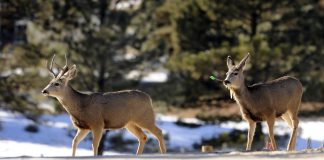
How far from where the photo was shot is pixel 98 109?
14523 mm

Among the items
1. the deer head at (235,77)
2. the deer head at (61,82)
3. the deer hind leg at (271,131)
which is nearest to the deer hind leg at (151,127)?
the deer head at (61,82)

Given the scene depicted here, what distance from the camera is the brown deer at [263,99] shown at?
1420 centimetres

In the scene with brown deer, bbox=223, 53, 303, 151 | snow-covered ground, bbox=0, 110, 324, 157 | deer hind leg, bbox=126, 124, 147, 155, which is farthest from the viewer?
snow-covered ground, bbox=0, 110, 324, 157

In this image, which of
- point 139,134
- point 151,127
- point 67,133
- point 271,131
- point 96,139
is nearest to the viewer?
point 271,131

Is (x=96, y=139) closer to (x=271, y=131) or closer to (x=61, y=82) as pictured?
(x=61, y=82)

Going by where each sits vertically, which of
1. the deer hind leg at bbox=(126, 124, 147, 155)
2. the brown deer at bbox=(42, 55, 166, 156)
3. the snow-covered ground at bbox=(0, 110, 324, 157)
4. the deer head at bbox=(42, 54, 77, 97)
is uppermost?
the deer head at bbox=(42, 54, 77, 97)

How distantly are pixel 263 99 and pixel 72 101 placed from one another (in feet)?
10.4

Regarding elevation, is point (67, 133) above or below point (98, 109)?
below

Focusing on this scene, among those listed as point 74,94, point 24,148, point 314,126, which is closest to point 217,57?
point 314,126

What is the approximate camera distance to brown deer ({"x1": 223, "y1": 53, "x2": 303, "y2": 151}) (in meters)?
14.2

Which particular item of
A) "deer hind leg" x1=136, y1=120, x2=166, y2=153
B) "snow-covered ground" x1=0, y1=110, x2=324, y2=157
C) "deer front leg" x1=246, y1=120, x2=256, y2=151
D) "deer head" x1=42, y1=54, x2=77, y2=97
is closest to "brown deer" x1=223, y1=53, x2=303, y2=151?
"deer front leg" x1=246, y1=120, x2=256, y2=151

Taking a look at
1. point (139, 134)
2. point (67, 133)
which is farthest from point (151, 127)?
point (67, 133)

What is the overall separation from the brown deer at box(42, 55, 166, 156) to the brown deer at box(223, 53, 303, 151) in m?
1.63

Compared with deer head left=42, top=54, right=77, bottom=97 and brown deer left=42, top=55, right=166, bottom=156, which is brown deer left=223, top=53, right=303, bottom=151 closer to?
brown deer left=42, top=55, right=166, bottom=156
